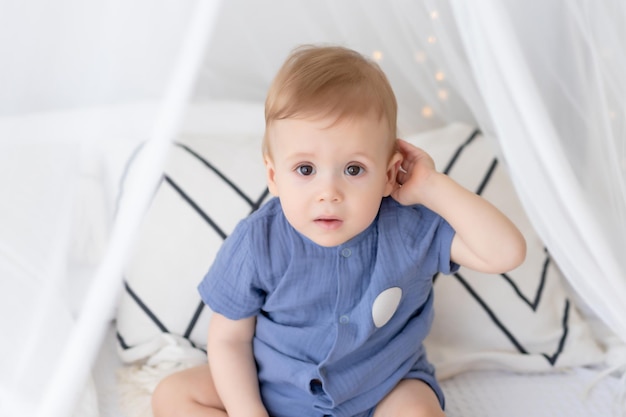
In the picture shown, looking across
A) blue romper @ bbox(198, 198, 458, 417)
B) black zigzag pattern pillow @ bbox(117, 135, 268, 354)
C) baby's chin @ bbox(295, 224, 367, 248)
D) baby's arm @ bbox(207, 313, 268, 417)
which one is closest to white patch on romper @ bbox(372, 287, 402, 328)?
blue romper @ bbox(198, 198, 458, 417)

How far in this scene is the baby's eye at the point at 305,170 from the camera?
3.74 feet

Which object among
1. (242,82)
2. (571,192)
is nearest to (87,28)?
(571,192)

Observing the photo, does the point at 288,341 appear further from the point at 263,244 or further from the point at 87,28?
the point at 87,28

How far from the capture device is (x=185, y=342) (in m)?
1.53

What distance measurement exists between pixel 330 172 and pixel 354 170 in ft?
→ 0.14

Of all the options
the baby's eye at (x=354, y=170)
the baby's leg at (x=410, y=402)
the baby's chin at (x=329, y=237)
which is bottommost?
the baby's leg at (x=410, y=402)

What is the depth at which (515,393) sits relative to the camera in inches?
57.7

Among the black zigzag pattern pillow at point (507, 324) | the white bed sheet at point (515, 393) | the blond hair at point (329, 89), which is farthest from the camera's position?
the black zigzag pattern pillow at point (507, 324)

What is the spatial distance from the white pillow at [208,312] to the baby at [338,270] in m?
0.21

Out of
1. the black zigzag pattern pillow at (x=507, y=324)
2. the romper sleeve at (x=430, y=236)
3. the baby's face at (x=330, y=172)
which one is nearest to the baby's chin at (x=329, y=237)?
the baby's face at (x=330, y=172)

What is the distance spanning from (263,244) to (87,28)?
1.53ft

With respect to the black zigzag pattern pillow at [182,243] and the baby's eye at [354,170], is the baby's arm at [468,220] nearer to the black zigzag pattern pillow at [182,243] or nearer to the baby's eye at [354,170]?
the baby's eye at [354,170]

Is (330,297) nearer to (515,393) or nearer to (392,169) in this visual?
(392,169)

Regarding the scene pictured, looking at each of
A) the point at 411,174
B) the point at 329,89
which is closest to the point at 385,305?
the point at 411,174
